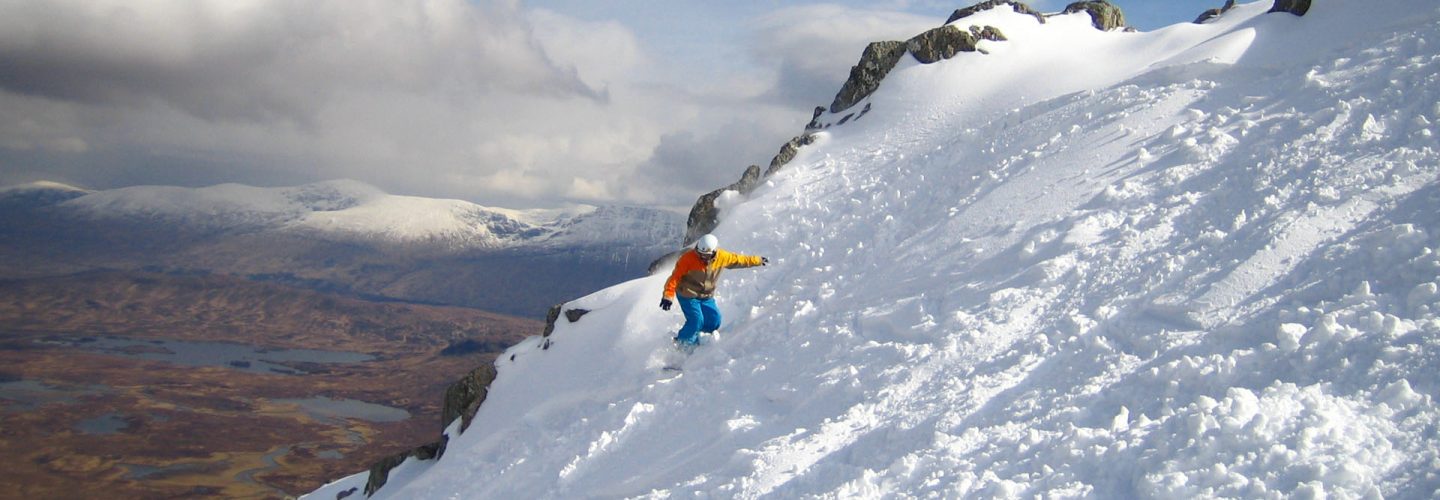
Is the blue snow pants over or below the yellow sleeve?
below

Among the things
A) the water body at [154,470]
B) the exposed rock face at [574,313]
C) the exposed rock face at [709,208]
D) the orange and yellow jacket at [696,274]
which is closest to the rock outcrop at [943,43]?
the exposed rock face at [709,208]

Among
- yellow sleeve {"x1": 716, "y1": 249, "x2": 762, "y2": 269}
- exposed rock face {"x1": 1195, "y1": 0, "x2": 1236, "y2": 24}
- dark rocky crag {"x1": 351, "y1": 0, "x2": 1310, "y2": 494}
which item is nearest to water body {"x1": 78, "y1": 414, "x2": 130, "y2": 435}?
dark rocky crag {"x1": 351, "y1": 0, "x2": 1310, "y2": 494}

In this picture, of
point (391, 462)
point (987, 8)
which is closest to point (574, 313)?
point (391, 462)

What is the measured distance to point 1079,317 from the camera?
10633 mm

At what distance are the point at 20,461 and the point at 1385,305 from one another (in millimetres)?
153240

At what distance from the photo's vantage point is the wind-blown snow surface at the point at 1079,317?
25.8 feet

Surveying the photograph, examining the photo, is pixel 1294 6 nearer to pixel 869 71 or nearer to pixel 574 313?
pixel 869 71

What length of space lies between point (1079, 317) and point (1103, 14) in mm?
18253

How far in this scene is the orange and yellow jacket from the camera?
14453mm

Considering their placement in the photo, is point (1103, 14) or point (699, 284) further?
point (1103, 14)

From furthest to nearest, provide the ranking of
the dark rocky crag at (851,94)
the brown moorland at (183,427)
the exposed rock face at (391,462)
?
the brown moorland at (183,427) < the dark rocky crag at (851,94) < the exposed rock face at (391,462)

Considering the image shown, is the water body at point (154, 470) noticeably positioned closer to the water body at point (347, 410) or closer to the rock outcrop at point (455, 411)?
the water body at point (347, 410)

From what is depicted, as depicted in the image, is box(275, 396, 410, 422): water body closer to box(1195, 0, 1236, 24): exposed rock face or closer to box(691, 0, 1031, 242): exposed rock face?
box(691, 0, 1031, 242): exposed rock face

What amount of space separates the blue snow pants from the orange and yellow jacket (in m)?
0.13
